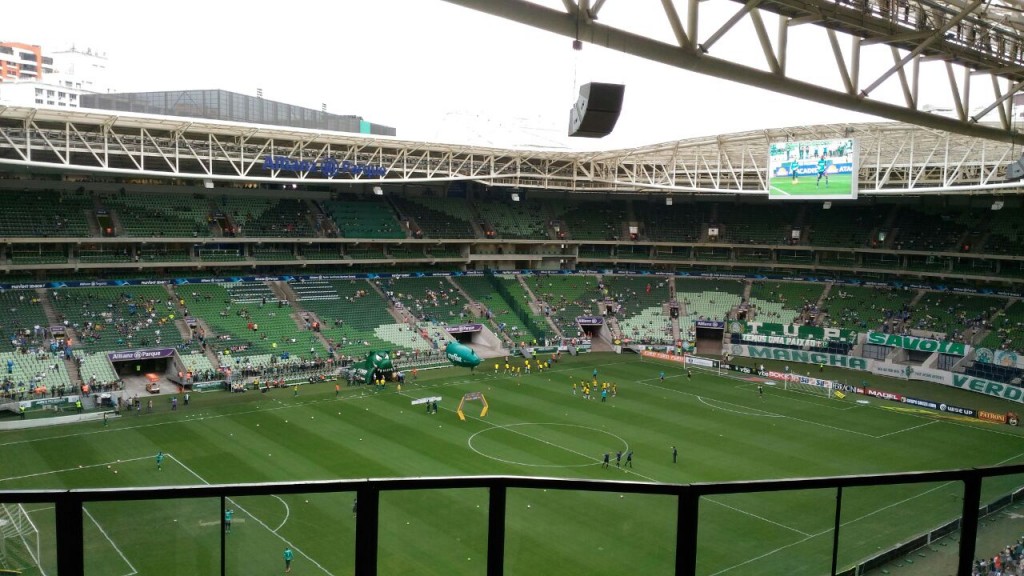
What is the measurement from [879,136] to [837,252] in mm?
21855

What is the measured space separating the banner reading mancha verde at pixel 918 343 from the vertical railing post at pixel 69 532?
174 feet

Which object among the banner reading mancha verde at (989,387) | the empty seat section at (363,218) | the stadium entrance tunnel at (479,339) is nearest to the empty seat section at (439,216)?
the empty seat section at (363,218)

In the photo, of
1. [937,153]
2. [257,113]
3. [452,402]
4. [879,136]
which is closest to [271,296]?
[257,113]

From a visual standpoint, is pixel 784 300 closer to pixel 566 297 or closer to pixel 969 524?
pixel 566 297

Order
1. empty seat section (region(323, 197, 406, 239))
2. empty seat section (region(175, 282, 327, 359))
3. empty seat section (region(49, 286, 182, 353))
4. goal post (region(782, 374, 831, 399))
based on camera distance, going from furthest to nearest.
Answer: empty seat section (region(323, 197, 406, 239)), empty seat section (region(175, 282, 327, 359)), goal post (region(782, 374, 831, 399)), empty seat section (region(49, 286, 182, 353))

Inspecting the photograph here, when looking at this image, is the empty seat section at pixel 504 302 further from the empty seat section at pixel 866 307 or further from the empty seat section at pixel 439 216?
the empty seat section at pixel 866 307

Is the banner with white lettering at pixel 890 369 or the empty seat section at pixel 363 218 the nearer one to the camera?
the banner with white lettering at pixel 890 369

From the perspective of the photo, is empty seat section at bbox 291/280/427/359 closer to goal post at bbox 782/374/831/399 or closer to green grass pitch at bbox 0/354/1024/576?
green grass pitch at bbox 0/354/1024/576

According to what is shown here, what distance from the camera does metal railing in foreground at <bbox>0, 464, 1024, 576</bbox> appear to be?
3.32 meters

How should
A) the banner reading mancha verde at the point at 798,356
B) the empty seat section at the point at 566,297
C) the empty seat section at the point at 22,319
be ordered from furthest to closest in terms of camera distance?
the empty seat section at the point at 566,297 < the banner reading mancha verde at the point at 798,356 < the empty seat section at the point at 22,319

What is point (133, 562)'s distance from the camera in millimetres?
3727

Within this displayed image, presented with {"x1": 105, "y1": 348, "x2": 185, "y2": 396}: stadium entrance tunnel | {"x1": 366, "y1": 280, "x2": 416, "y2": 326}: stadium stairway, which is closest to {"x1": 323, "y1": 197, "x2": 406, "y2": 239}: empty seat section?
{"x1": 366, "y1": 280, "x2": 416, "y2": 326}: stadium stairway

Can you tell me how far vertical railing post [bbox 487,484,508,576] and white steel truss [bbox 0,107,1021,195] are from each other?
127 ft

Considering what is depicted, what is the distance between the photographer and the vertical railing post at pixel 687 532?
3668 mm
